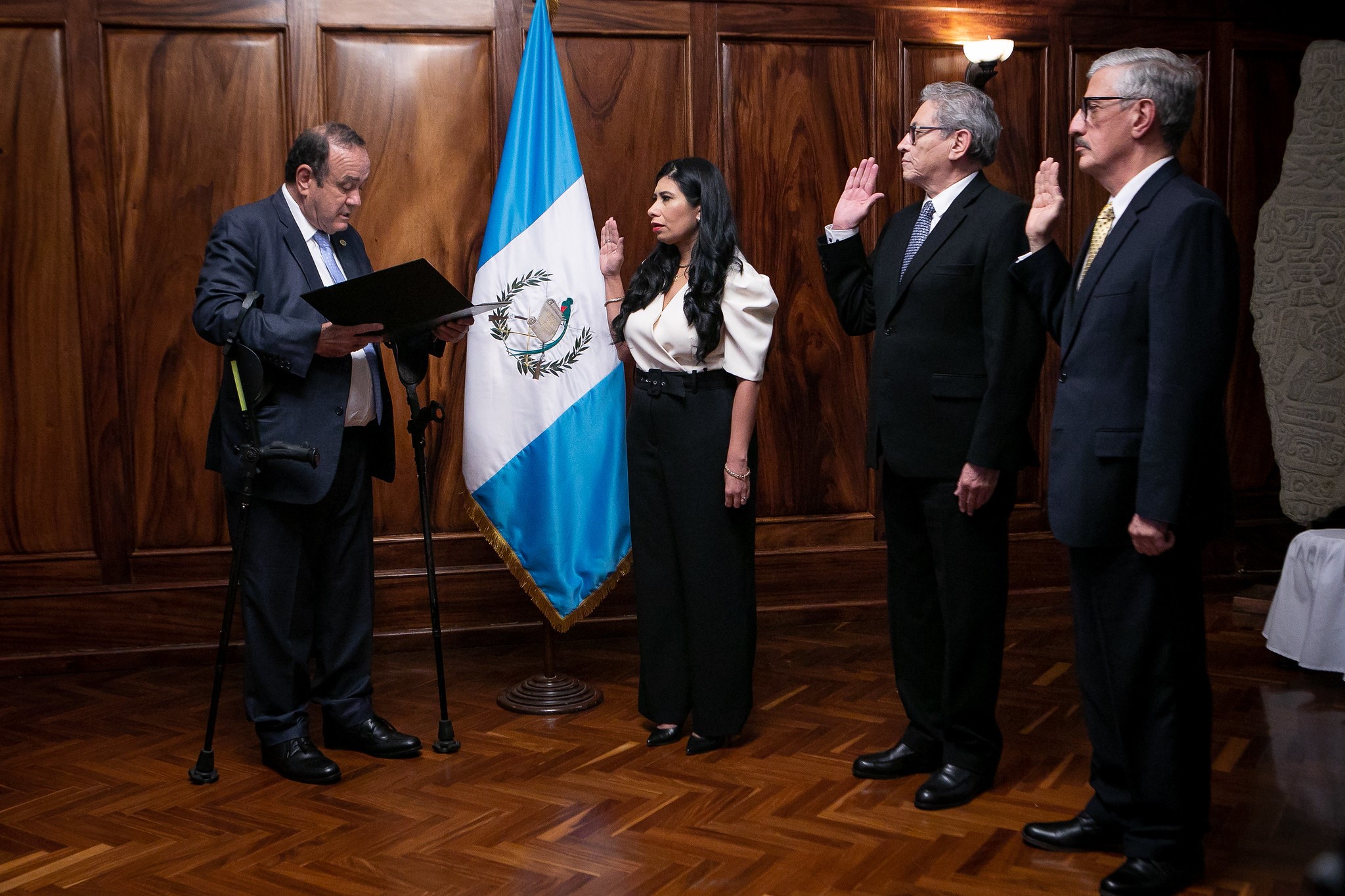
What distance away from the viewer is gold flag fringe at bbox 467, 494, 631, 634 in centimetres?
380

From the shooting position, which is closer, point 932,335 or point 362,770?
point 932,335

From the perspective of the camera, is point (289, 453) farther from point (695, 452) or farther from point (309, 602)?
point (695, 452)

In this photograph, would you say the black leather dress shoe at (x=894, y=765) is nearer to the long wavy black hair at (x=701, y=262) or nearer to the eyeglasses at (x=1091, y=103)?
the long wavy black hair at (x=701, y=262)

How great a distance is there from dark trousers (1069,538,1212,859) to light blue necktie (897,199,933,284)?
35.0 inches

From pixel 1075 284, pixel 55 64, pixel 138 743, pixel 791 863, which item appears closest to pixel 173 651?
pixel 138 743

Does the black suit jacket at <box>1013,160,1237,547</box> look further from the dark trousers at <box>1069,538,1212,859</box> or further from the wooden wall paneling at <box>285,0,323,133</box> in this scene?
the wooden wall paneling at <box>285,0,323,133</box>

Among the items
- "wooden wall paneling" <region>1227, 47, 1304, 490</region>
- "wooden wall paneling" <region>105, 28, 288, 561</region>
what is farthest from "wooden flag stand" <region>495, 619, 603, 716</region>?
"wooden wall paneling" <region>1227, 47, 1304, 490</region>

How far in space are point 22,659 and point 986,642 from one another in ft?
11.3

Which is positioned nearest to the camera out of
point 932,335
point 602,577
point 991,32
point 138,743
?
point 932,335

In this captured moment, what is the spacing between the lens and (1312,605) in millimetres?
4129

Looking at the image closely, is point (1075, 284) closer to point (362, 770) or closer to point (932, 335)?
point (932, 335)

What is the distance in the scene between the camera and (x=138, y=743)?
11.8 feet

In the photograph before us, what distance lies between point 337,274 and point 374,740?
4.40ft

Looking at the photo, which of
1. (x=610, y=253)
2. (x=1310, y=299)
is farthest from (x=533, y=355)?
(x=1310, y=299)
